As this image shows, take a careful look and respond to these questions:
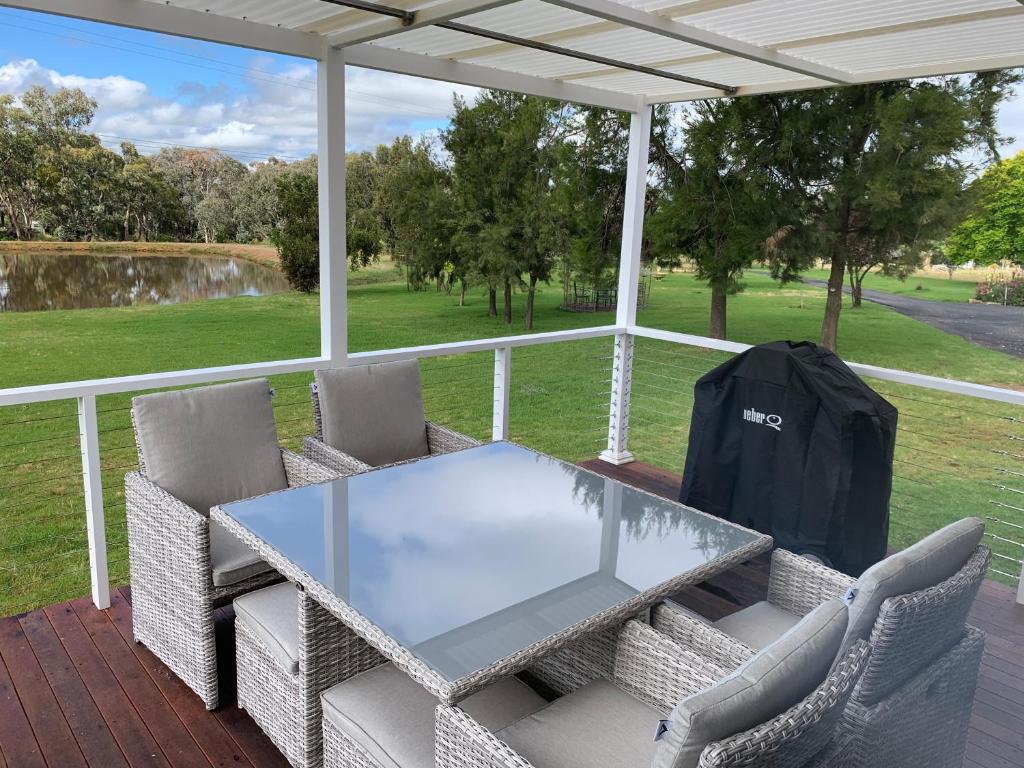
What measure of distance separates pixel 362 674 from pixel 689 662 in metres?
0.87

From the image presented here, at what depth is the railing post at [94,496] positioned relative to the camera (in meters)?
2.95

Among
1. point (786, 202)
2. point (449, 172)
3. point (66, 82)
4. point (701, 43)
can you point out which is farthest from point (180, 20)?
point (449, 172)

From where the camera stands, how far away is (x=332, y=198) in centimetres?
358

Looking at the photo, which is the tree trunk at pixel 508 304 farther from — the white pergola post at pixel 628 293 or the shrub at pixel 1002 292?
the white pergola post at pixel 628 293

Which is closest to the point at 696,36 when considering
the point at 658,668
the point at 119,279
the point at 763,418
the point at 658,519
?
the point at 763,418

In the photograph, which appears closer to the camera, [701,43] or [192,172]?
[701,43]

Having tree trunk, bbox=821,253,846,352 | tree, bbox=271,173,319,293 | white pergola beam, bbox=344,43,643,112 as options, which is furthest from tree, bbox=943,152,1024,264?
tree, bbox=271,173,319,293

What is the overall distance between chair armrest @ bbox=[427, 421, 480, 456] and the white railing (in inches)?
20.8

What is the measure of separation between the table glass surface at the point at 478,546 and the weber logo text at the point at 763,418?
74 centimetres

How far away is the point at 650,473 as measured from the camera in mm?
4969

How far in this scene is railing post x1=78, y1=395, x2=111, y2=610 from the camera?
2953 mm

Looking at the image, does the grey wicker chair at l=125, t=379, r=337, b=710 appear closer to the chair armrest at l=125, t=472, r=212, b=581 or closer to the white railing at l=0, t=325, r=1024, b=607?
the chair armrest at l=125, t=472, r=212, b=581

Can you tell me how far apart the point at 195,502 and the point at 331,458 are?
544mm

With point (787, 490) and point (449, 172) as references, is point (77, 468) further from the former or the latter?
point (787, 490)
